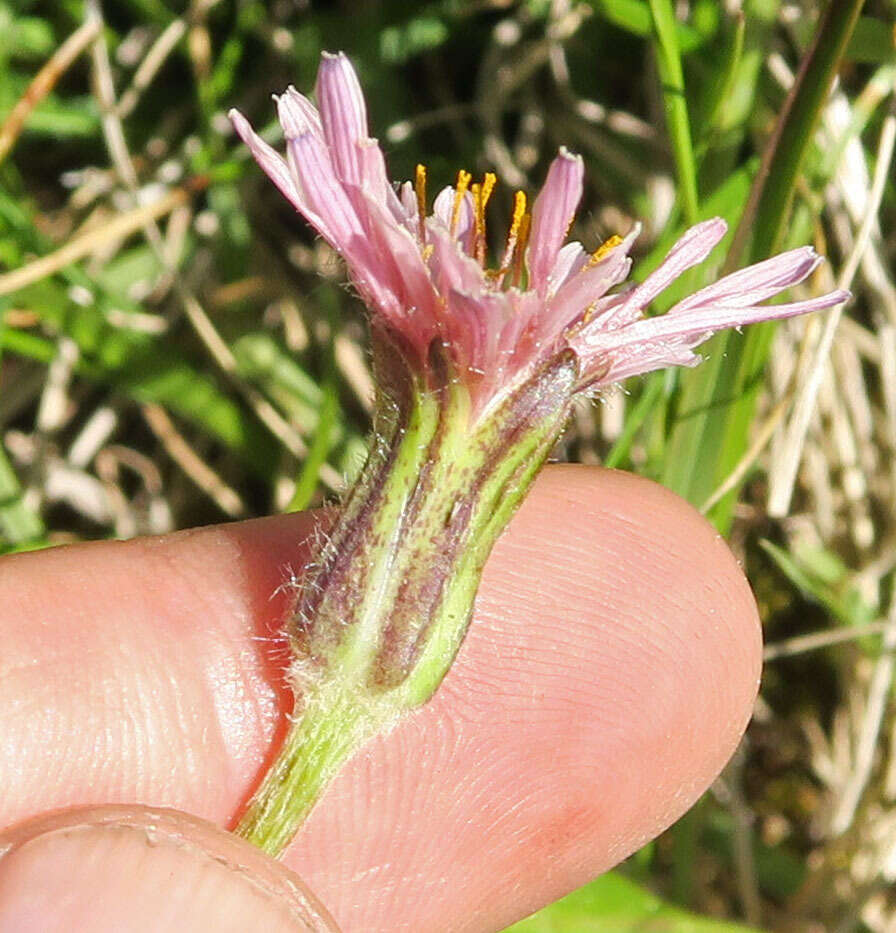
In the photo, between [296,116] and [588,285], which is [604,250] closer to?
[588,285]

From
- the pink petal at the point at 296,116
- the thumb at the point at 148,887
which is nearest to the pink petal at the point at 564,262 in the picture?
the pink petal at the point at 296,116

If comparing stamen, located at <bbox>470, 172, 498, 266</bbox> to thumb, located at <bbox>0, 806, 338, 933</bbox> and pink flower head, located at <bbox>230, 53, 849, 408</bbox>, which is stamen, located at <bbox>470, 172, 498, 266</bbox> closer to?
pink flower head, located at <bbox>230, 53, 849, 408</bbox>

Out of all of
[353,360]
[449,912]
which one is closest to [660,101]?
[353,360]

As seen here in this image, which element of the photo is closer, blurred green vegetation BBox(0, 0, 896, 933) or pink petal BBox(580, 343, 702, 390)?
pink petal BBox(580, 343, 702, 390)

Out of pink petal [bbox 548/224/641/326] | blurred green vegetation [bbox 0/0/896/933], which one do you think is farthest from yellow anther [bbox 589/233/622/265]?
blurred green vegetation [bbox 0/0/896/933]

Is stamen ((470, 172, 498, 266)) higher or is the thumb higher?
stamen ((470, 172, 498, 266))

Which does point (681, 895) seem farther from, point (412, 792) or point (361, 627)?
point (361, 627)

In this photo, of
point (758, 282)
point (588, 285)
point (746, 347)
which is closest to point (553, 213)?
point (588, 285)
